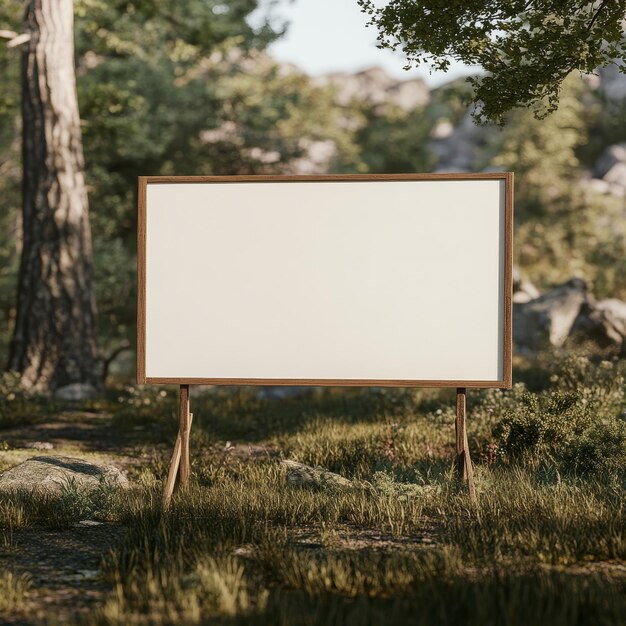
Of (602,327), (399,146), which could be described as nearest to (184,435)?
(602,327)

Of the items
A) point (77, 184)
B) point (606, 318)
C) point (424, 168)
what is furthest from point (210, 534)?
point (424, 168)

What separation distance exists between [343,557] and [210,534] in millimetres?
1105

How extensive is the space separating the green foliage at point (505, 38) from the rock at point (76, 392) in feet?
25.1

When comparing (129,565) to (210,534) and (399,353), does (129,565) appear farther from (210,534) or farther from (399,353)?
(399,353)

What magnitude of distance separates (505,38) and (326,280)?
3298 mm

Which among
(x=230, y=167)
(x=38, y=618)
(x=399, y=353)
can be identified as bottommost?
(x=38, y=618)

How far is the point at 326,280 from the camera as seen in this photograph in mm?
7082

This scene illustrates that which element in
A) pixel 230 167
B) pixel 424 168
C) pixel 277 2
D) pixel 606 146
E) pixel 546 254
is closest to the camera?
pixel 277 2

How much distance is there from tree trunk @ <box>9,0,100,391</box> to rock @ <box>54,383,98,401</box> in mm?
138

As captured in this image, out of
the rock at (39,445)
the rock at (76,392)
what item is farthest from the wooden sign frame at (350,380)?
the rock at (76,392)

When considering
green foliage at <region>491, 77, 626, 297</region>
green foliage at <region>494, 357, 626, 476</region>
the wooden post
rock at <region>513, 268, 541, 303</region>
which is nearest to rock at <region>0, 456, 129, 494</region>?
the wooden post

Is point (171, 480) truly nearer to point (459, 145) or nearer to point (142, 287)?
point (142, 287)

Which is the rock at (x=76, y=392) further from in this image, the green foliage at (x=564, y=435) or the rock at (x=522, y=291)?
the rock at (x=522, y=291)

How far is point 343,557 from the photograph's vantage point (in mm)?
5000
